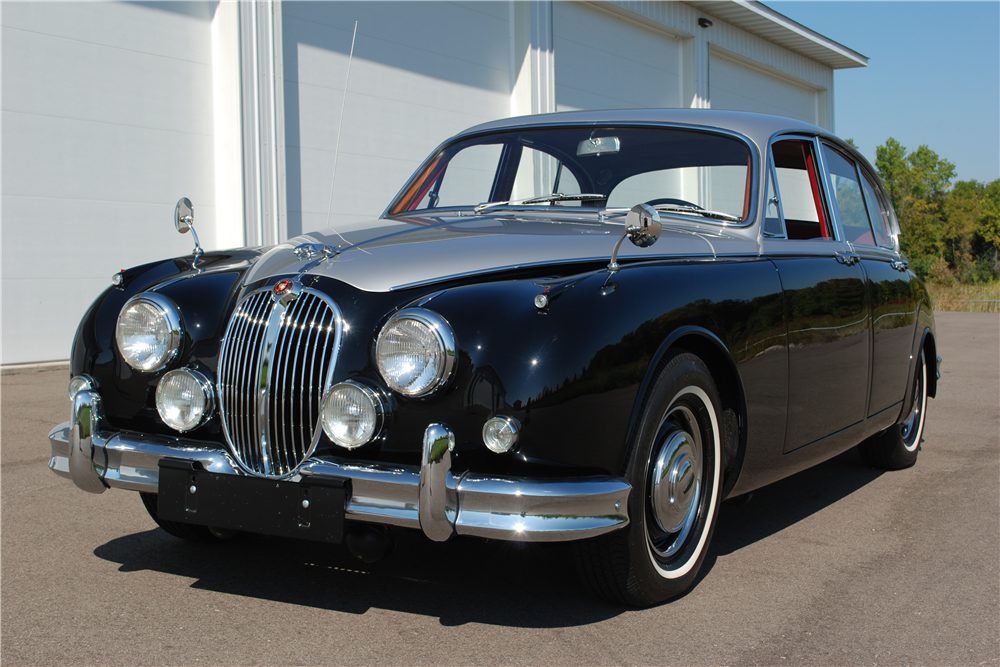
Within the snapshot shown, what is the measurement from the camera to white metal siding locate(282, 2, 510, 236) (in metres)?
10.4

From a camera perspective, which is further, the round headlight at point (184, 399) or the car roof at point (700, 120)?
the car roof at point (700, 120)

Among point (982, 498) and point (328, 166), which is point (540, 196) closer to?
point (982, 498)

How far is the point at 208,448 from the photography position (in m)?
2.67

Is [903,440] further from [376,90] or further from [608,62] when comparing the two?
[608,62]


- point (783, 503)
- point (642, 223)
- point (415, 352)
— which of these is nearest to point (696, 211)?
point (642, 223)

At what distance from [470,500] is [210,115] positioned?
8.73 metres

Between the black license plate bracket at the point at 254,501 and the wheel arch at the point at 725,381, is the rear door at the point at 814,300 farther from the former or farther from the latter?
the black license plate bracket at the point at 254,501

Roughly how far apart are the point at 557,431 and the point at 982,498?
2.92 m

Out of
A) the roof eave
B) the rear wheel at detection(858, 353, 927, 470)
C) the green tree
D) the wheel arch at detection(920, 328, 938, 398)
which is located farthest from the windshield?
the green tree

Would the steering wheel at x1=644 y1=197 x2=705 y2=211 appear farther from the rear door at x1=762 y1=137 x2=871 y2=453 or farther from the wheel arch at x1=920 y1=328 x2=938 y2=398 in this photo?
the wheel arch at x1=920 y1=328 x2=938 y2=398

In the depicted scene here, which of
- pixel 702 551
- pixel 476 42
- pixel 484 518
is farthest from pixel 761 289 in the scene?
pixel 476 42

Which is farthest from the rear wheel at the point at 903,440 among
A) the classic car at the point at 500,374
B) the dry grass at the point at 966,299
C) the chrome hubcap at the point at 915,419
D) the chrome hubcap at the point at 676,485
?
the dry grass at the point at 966,299

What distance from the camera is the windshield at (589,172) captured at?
12.2ft

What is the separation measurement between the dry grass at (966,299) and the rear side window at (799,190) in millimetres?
20365
